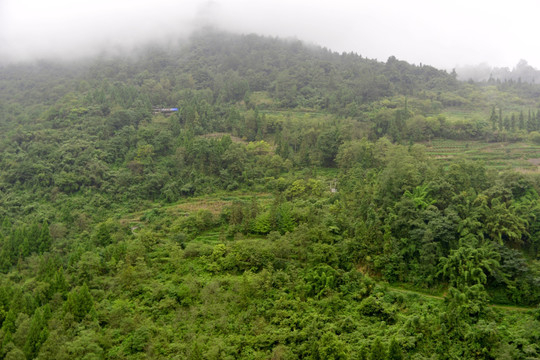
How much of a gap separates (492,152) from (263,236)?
819 inches

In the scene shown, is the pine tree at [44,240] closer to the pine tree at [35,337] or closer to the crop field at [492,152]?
the pine tree at [35,337]

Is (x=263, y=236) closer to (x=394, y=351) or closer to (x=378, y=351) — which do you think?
(x=378, y=351)

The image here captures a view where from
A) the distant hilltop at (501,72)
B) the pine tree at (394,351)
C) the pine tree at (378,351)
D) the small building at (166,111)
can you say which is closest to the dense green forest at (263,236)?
the pine tree at (378,351)

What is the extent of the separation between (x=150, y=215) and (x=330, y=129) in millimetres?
15813

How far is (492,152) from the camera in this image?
3000 centimetres

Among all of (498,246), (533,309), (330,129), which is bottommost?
(533,309)

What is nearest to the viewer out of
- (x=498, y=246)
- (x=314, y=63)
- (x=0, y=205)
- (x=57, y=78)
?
(x=498, y=246)

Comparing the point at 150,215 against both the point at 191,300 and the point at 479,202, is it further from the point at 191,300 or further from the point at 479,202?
the point at 479,202

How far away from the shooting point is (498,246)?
611 inches

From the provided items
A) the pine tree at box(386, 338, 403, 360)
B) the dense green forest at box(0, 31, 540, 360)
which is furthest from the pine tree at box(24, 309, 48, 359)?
the pine tree at box(386, 338, 403, 360)

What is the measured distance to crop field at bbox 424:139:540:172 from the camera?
26672mm

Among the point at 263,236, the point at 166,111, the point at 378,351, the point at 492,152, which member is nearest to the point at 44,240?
the point at 263,236

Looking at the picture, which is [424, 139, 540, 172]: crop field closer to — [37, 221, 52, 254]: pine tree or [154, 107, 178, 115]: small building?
[37, 221, 52, 254]: pine tree

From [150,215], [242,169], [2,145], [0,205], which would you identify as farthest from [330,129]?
[2,145]
